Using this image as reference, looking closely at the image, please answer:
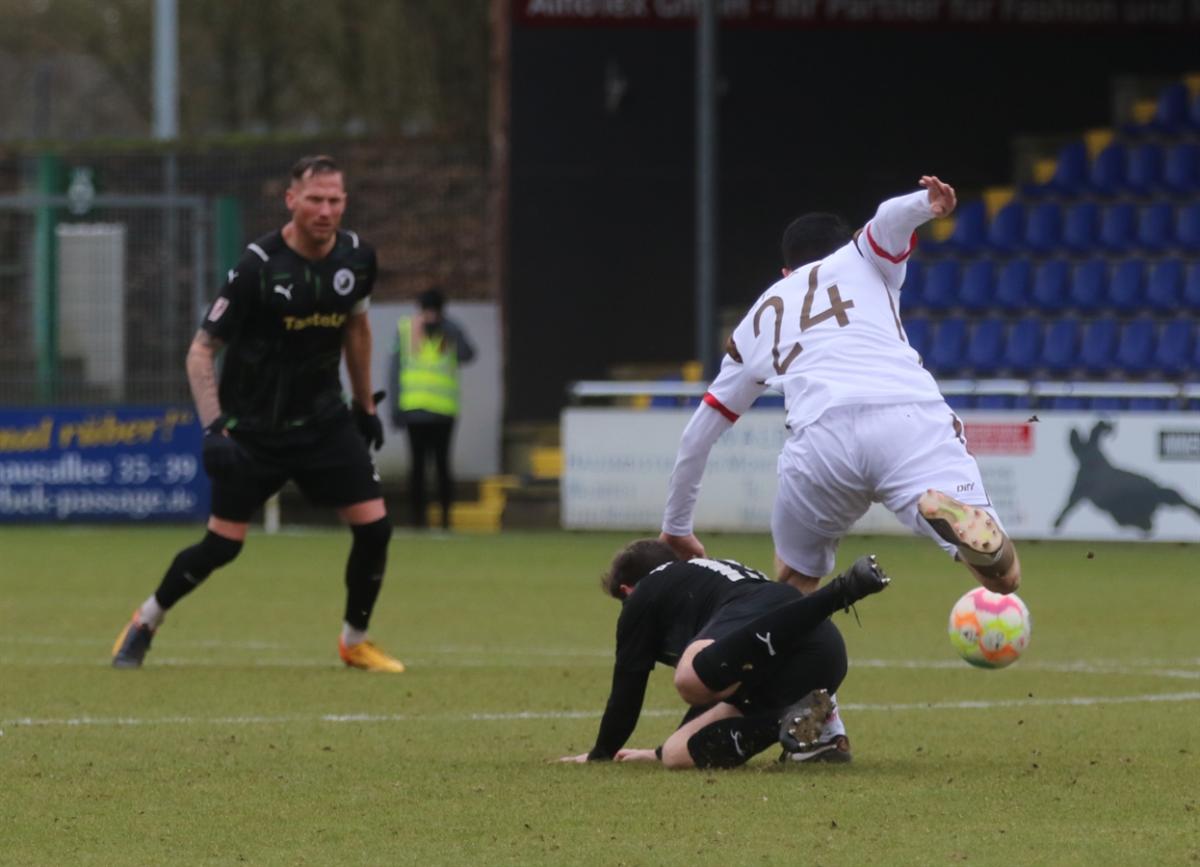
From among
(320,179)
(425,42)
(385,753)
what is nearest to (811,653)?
(385,753)

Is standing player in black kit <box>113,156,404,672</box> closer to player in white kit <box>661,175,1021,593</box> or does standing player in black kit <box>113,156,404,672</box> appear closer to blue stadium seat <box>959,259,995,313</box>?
player in white kit <box>661,175,1021,593</box>

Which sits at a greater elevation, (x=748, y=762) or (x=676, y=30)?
(x=676, y=30)

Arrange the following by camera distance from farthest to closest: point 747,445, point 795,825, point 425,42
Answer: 1. point 425,42
2. point 747,445
3. point 795,825

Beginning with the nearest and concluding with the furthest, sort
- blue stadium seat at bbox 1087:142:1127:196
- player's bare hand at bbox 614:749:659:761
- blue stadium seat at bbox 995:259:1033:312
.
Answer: player's bare hand at bbox 614:749:659:761
blue stadium seat at bbox 995:259:1033:312
blue stadium seat at bbox 1087:142:1127:196

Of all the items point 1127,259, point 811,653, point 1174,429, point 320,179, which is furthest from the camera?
point 1127,259

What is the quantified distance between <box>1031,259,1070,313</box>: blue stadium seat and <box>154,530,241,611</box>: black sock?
13.4 m

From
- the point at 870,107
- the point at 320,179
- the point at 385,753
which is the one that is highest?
the point at 870,107

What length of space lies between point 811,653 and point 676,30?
1792 cm

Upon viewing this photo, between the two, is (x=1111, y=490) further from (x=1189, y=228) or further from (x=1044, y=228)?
(x=1044, y=228)

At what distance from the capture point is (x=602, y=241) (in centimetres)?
2462

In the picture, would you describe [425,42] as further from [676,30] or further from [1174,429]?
[1174,429]

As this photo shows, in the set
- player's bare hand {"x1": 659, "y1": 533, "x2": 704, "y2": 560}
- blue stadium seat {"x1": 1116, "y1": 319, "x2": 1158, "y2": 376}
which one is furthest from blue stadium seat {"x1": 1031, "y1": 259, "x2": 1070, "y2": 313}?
player's bare hand {"x1": 659, "y1": 533, "x2": 704, "y2": 560}

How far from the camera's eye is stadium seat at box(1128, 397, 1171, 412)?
18.6 metres

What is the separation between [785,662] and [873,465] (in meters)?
0.68
